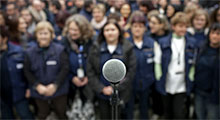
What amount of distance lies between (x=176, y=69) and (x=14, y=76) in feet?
5.88

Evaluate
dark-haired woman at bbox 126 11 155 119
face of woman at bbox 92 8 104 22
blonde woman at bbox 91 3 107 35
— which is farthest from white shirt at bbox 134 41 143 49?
face of woman at bbox 92 8 104 22

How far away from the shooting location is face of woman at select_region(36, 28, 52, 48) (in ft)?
7.72

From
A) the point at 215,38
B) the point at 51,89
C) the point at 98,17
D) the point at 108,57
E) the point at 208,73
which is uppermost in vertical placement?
the point at 98,17

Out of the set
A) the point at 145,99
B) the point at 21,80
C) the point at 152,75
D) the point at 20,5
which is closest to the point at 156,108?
the point at 145,99

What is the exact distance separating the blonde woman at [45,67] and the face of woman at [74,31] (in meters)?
0.18

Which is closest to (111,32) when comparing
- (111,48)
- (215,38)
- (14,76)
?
(111,48)

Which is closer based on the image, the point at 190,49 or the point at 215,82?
the point at 215,82

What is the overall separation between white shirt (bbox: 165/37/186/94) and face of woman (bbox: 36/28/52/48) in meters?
1.36

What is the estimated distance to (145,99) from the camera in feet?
8.71

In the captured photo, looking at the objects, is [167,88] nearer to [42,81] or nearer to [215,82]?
[215,82]

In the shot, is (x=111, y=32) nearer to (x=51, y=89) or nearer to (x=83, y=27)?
(x=83, y=27)

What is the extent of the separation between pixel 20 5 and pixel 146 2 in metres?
2.83

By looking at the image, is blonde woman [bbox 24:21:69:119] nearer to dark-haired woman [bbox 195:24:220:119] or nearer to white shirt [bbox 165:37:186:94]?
white shirt [bbox 165:37:186:94]

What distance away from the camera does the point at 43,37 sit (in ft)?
7.71
